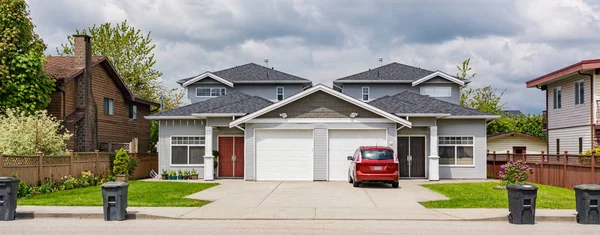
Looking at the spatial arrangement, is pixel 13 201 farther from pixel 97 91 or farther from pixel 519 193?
pixel 97 91

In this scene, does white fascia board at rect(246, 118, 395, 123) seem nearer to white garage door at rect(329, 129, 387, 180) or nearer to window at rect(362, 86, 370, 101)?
white garage door at rect(329, 129, 387, 180)

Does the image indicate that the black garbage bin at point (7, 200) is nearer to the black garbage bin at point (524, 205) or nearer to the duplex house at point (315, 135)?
the black garbage bin at point (524, 205)

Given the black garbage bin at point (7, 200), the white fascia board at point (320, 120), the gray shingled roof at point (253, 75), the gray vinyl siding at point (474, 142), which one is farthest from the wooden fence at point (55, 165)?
the gray vinyl siding at point (474, 142)

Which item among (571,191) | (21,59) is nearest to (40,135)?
(21,59)

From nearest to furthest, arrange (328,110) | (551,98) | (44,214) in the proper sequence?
1. (44,214)
2. (328,110)
3. (551,98)

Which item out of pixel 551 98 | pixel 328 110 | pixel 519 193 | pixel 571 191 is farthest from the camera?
pixel 551 98

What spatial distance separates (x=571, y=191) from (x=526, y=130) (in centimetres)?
3034

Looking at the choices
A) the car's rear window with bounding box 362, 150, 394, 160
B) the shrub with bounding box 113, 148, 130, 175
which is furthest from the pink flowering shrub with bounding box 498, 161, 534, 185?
the shrub with bounding box 113, 148, 130, 175

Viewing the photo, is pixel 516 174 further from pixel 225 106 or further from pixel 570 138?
pixel 225 106

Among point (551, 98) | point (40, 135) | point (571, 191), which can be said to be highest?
point (551, 98)

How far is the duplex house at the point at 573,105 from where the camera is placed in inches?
1112

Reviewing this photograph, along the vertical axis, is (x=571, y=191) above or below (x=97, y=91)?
below

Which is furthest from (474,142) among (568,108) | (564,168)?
(568,108)

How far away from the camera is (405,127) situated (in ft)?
95.6
